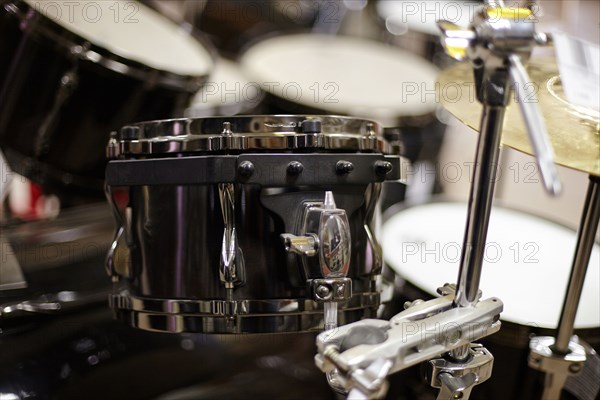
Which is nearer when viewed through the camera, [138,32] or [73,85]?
[73,85]

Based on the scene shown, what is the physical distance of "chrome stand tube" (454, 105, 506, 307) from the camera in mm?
475

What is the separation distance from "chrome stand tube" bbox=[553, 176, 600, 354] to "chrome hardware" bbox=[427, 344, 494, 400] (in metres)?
0.10

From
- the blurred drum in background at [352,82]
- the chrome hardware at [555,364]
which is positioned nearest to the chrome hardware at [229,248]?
the chrome hardware at [555,364]

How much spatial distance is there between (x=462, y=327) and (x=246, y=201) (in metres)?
0.26

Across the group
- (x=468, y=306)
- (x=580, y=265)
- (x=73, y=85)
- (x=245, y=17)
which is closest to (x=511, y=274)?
(x=580, y=265)

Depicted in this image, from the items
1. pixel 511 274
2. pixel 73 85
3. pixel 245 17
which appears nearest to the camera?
pixel 511 274

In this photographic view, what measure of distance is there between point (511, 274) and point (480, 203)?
0.44m

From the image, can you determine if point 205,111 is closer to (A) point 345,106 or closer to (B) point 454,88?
(A) point 345,106

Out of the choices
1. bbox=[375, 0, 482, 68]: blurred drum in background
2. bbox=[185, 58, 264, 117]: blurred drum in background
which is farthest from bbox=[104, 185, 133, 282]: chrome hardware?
bbox=[375, 0, 482, 68]: blurred drum in background

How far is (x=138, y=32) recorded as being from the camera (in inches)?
48.5

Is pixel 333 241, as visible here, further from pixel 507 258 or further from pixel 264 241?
pixel 507 258

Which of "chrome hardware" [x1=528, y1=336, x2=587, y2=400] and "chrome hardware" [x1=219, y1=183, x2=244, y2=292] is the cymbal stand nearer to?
"chrome hardware" [x1=528, y1=336, x2=587, y2=400]

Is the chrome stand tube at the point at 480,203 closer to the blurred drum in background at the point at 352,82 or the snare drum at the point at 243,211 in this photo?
the snare drum at the point at 243,211

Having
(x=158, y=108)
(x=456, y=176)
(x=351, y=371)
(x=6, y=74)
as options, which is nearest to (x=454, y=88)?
(x=351, y=371)
